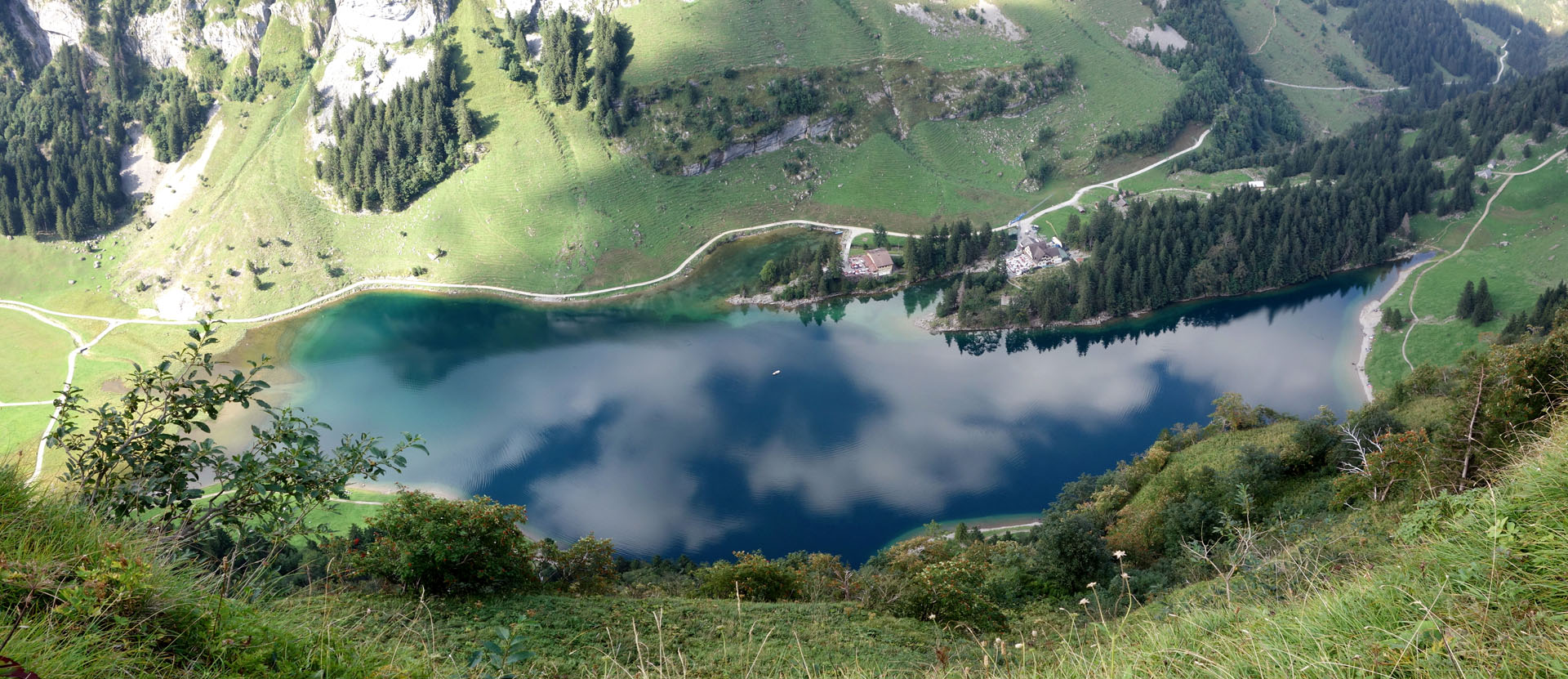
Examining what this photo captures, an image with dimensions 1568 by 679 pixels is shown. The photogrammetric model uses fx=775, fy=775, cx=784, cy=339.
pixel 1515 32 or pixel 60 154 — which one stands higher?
pixel 1515 32

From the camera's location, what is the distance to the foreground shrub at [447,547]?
58.2ft

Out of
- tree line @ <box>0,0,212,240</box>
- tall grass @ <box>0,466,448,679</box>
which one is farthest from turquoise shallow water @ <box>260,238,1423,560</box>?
tree line @ <box>0,0,212,240</box>

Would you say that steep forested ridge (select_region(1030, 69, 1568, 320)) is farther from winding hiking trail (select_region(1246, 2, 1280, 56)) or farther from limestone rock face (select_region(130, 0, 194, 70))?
limestone rock face (select_region(130, 0, 194, 70))

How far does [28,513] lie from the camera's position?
4945 mm

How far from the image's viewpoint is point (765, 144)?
320 ft

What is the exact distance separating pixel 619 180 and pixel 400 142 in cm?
2872

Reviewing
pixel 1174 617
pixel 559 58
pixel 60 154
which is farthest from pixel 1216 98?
pixel 60 154

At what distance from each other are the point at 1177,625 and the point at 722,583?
63.9 feet

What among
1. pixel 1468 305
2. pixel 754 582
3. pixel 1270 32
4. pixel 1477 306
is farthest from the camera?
pixel 1270 32

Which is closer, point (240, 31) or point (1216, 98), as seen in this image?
point (1216, 98)

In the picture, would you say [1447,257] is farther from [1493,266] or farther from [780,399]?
[780,399]

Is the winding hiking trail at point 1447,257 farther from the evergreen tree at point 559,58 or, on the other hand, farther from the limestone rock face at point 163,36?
the limestone rock face at point 163,36

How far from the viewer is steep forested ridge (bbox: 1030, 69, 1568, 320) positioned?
2864 inches

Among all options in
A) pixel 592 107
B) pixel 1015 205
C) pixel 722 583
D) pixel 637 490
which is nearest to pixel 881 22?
pixel 1015 205
